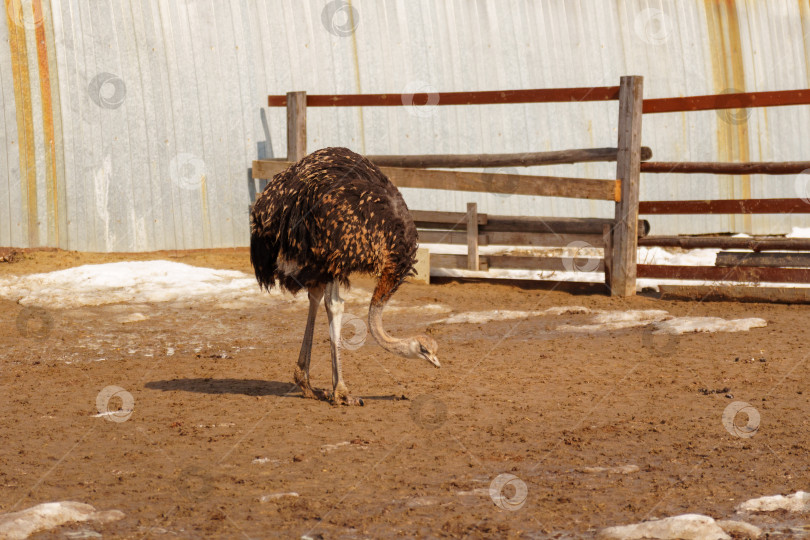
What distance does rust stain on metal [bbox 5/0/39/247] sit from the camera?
1215 centimetres

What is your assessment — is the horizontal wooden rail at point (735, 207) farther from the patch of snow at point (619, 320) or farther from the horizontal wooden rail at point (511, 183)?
the patch of snow at point (619, 320)

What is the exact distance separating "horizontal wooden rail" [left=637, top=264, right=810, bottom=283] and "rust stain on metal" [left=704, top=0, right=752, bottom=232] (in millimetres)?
7033

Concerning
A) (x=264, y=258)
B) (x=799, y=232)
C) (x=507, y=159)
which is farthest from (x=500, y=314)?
(x=799, y=232)

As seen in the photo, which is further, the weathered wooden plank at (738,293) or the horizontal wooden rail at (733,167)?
the horizontal wooden rail at (733,167)

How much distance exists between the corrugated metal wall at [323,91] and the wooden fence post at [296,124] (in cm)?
182

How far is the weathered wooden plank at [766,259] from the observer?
32.6ft

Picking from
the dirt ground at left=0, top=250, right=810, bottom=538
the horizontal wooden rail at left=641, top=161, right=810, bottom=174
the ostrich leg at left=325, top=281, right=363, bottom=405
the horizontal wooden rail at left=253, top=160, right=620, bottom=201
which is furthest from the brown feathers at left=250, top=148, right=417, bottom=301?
the horizontal wooden rail at left=641, top=161, right=810, bottom=174

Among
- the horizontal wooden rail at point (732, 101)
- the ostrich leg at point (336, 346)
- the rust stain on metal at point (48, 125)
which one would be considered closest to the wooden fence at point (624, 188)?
the horizontal wooden rail at point (732, 101)

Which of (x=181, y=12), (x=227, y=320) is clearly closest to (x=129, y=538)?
(x=227, y=320)

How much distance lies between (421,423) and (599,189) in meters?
5.09

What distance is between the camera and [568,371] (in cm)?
742

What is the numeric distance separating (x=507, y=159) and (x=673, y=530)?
24.5 ft

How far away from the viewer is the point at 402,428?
588 cm

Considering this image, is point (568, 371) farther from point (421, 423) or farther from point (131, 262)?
point (131, 262)
